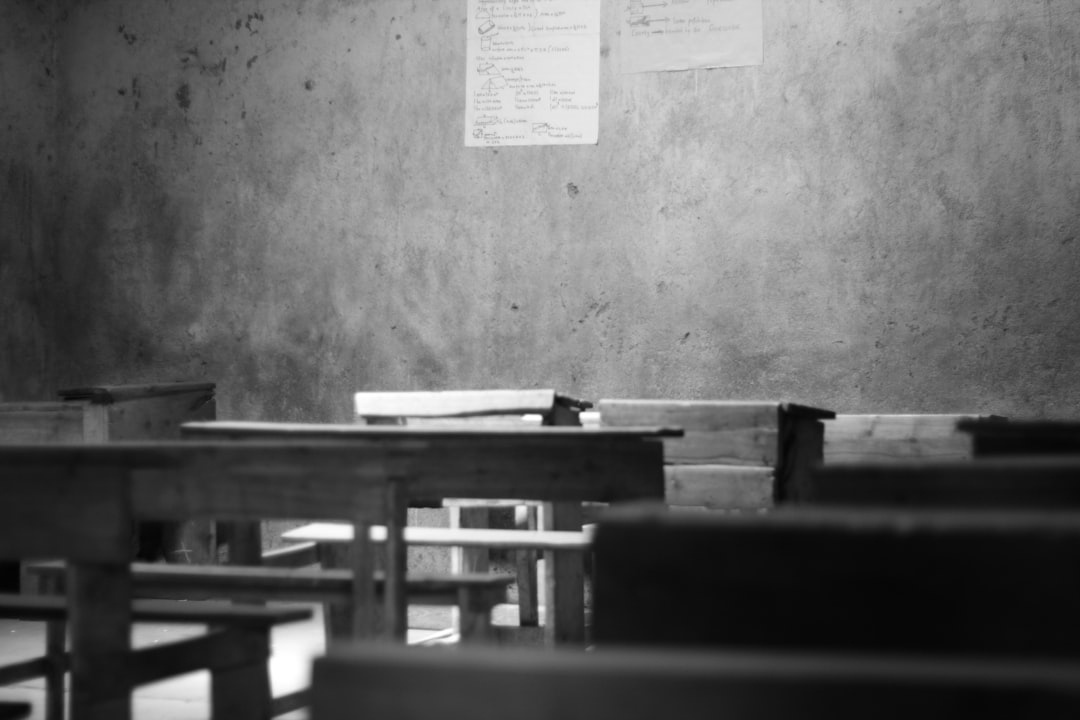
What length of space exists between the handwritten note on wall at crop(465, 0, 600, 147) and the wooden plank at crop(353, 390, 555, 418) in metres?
1.60

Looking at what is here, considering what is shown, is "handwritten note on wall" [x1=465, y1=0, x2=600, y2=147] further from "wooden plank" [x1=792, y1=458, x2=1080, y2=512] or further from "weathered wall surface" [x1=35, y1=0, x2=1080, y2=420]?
"wooden plank" [x1=792, y1=458, x2=1080, y2=512]

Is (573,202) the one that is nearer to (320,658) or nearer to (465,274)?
(465,274)

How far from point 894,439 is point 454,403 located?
1438mm

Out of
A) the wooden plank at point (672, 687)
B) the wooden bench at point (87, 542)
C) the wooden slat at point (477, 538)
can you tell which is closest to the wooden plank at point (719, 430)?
the wooden slat at point (477, 538)

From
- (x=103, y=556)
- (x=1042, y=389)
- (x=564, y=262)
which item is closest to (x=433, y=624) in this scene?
(x=564, y=262)

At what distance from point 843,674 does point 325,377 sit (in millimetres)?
5378

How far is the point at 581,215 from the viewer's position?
18.6 ft

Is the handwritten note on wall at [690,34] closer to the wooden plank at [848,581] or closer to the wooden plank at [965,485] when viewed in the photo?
the wooden plank at [965,485]

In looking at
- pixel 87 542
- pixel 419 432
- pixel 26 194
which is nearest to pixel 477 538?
pixel 419 432

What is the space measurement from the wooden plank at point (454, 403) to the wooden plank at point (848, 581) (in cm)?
340

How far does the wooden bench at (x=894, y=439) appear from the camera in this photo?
4.04 m

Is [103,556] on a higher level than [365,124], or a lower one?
lower

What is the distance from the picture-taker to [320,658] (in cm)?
85

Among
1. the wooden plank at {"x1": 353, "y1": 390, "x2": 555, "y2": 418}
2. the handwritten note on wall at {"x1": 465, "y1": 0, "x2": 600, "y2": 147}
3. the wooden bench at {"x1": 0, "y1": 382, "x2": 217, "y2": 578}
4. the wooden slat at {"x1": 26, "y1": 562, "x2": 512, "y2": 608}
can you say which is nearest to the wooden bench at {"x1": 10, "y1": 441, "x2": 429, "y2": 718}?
the wooden slat at {"x1": 26, "y1": 562, "x2": 512, "y2": 608}
